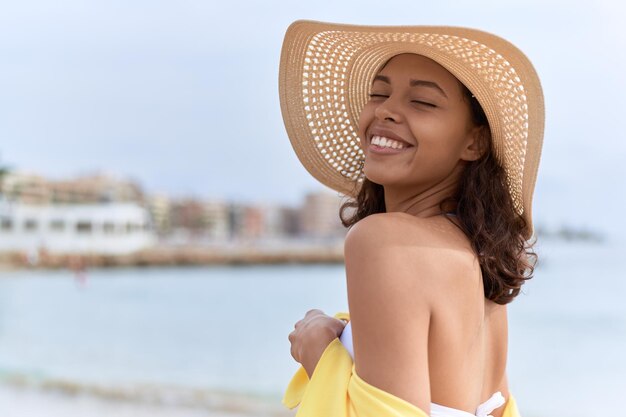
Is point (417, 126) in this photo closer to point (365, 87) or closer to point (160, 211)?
point (365, 87)

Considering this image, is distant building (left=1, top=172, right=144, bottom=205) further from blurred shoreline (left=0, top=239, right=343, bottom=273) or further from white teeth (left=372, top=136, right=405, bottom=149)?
white teeth (left=372, top=136, right=405, bottom=149)

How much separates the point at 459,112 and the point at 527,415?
10.3 m

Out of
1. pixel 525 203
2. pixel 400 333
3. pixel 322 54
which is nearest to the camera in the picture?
pixel 400 333

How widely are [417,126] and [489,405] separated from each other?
1.39 ft

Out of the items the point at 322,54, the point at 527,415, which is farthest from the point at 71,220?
the point at 322,54

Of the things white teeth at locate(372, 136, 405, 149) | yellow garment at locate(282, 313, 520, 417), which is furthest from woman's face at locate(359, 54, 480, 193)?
yellow garment at locate(282, 313, 520, 417)

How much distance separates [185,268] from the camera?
129ft

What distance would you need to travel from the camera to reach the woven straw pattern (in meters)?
1.16

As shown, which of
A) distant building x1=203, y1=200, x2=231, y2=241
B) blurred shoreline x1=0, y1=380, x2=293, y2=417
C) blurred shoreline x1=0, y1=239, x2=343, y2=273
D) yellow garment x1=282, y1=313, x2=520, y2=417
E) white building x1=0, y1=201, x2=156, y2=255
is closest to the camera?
yellow garment x1=282, y1=313, x2=520, y2=417

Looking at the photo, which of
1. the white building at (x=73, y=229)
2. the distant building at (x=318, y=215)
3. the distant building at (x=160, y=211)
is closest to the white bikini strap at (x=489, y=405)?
the white building at (x=73, y=229)

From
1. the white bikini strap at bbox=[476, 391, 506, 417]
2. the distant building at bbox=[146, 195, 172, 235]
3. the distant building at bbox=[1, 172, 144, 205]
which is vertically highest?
the white bikini strap at bbox=[476, 391, 506, 417]

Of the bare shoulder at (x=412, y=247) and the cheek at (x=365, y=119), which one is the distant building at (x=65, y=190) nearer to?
the cheek at (x=365, y=119)

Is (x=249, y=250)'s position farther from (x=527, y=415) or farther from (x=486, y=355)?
(x=486, y=355)

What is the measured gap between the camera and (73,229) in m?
40.3
